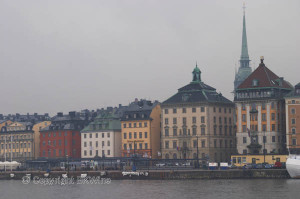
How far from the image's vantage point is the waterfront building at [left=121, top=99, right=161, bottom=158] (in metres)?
191

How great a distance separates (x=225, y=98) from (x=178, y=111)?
12.6m

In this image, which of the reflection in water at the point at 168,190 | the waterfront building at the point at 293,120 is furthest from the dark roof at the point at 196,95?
the reflection in water at the point at 168,190

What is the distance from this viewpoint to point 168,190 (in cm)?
→ 11756

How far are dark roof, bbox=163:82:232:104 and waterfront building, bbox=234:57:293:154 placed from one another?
11.2 meters

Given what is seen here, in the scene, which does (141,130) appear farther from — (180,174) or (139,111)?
(180,174)

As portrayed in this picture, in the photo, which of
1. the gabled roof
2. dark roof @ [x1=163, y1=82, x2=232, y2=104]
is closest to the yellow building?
the gabled roof

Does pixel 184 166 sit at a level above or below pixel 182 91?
below

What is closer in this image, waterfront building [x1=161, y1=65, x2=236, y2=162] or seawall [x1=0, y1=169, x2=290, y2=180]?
seawall [x1=0, y1=169, x2=290, y2=180]

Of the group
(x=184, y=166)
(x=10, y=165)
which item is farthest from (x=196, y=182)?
(x=10, y=165)

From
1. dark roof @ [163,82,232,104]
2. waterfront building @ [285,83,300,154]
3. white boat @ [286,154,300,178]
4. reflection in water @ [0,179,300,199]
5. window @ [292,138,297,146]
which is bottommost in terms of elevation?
reflection in water @ [0,179,300,199]

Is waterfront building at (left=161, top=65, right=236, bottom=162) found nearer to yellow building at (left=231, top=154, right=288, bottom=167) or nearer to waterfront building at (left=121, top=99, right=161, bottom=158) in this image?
waterfront building at (left=121, top=99, right=161, bottom=158)

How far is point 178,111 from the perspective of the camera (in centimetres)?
18312

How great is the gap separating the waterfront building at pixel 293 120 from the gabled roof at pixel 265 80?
701cm

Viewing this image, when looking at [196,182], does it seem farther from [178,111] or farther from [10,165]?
[10,165]
